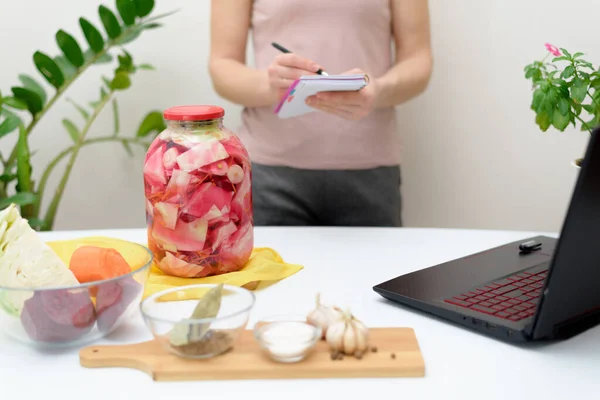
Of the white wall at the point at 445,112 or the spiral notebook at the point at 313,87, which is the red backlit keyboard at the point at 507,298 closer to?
the spiral notebook at the point at 313,87

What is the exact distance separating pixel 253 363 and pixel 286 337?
52 mm

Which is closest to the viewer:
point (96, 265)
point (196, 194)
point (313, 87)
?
point (96, 265)

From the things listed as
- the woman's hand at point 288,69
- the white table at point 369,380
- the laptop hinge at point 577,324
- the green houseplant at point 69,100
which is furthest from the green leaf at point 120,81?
the laptop hinge at point 577,324

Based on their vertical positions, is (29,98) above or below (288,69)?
below

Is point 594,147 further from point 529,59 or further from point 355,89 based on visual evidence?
point 529,59

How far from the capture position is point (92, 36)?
6.69ft

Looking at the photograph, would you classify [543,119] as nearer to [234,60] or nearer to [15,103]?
[234,60]

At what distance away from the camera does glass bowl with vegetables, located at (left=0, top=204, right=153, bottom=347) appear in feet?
2.82

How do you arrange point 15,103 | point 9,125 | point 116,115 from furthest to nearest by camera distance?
point 116,115, point 15,103, point 9,125

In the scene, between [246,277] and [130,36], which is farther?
[130,36]

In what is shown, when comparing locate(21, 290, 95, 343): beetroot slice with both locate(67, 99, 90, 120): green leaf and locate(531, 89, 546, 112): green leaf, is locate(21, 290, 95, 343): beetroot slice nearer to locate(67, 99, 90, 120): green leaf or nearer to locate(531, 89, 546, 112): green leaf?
locate(531, 89, 546, 112): green leaf

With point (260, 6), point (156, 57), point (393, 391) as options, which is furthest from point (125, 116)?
point (393, 391)

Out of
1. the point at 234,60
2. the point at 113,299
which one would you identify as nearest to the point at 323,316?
the point at 113,299

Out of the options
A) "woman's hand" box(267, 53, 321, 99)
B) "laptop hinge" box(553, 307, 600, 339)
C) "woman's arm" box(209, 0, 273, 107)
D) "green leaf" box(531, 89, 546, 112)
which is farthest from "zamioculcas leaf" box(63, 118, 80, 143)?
"laptop hinge" box(553, 307, 600, 339)
